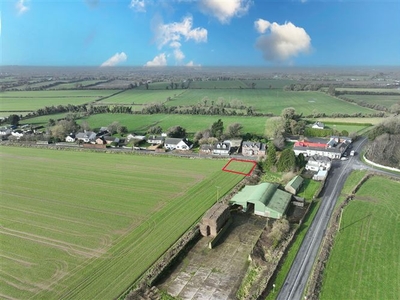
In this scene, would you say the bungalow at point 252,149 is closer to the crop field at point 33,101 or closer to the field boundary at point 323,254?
the field boundary at point 323,254

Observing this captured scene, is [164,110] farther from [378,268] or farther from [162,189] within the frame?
[378,268]

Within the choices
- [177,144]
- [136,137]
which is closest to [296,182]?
[177,144]

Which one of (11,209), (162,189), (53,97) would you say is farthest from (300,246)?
(53,97)

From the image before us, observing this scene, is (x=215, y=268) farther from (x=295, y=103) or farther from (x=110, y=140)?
(x=295, y=103)

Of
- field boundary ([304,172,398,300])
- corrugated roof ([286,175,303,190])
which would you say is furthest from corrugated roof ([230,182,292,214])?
field boundary ([304,172,398,300])

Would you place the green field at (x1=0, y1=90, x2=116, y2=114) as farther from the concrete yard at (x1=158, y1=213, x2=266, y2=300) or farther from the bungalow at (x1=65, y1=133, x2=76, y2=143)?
the concrete yard at (x1=158, y1=213, x2=266, y2=300)
